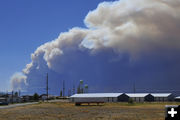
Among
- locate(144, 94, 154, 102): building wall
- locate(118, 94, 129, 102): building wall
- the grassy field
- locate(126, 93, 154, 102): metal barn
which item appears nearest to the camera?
the grassy field

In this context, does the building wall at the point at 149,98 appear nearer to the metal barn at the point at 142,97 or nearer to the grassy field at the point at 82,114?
the metal barn at the point at 142,97

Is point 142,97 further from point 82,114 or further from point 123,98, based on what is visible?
point 82,114

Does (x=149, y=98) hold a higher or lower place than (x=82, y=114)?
lower

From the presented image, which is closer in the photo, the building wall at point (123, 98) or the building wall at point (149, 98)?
the building wall at point (123, 98)

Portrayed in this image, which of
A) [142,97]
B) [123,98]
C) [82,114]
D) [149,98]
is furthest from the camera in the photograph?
[149,98]

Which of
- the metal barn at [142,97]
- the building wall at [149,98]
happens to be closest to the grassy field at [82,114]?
the metal barn at [142,97]

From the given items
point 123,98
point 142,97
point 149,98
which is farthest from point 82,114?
point 149,98

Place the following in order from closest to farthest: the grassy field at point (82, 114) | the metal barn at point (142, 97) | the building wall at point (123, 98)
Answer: the grassy field at point (82, 114) → the building wall at point (123, 98) → the metal barn at point (142, 97)

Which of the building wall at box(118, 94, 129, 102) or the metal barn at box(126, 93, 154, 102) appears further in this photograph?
the metal barn at box(126, 93, 154, 102)

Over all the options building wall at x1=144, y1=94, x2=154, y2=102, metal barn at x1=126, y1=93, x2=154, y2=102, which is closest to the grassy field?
metal barn at x1=126, y1=93, x2=154, y2=102

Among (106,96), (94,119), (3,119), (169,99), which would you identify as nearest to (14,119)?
(3,119)

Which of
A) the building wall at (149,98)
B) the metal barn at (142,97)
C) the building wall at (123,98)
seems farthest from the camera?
the building wall at (149,98)

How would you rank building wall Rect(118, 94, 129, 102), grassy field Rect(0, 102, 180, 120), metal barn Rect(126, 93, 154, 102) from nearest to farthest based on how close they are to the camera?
grassy field Rect(0, 102, 180, 120)
building wall Rect(118, 94, 129, 102)
metal barn Rect(126, 93, 154, 102)

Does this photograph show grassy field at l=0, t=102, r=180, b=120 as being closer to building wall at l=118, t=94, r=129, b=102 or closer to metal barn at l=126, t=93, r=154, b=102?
building wall at l=118, t=94, r=129, b=102
